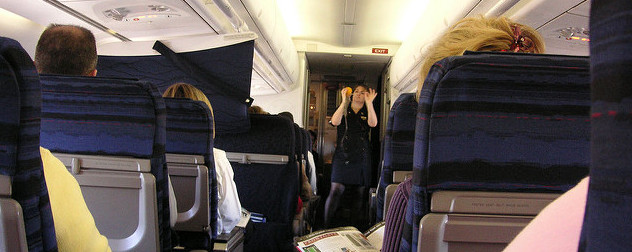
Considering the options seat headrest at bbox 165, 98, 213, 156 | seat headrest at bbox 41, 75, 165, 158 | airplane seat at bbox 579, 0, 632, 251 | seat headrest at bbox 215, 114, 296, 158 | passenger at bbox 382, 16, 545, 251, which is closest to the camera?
airplane seat at bbox 579, 0, 632, 251

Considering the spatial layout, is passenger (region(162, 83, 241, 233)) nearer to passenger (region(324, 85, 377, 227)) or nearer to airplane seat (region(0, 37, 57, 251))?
airplane seat (region(0, 37, 57, 251))

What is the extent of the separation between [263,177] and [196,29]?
1.48 m

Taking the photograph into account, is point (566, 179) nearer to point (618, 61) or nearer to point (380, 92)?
point (618, 61)

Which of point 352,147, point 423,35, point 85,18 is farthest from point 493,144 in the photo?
point 423,35

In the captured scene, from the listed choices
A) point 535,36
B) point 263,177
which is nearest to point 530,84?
point 535,36

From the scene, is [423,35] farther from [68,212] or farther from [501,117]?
[68,212]

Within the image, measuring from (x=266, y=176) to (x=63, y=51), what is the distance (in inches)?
78.8

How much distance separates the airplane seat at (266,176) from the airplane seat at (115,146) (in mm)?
1706

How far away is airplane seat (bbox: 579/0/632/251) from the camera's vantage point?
0.26 m

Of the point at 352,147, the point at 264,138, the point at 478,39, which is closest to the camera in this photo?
the point at 478,39

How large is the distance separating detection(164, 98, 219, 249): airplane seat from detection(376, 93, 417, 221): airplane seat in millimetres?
942

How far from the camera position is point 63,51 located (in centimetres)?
166

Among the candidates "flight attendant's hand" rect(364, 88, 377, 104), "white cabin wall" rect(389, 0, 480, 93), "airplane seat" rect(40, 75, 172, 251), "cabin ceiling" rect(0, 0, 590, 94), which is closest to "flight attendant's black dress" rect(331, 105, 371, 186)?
"flight attendant's hand" rect(364, 88, 377, 104)

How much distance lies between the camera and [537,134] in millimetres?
940
